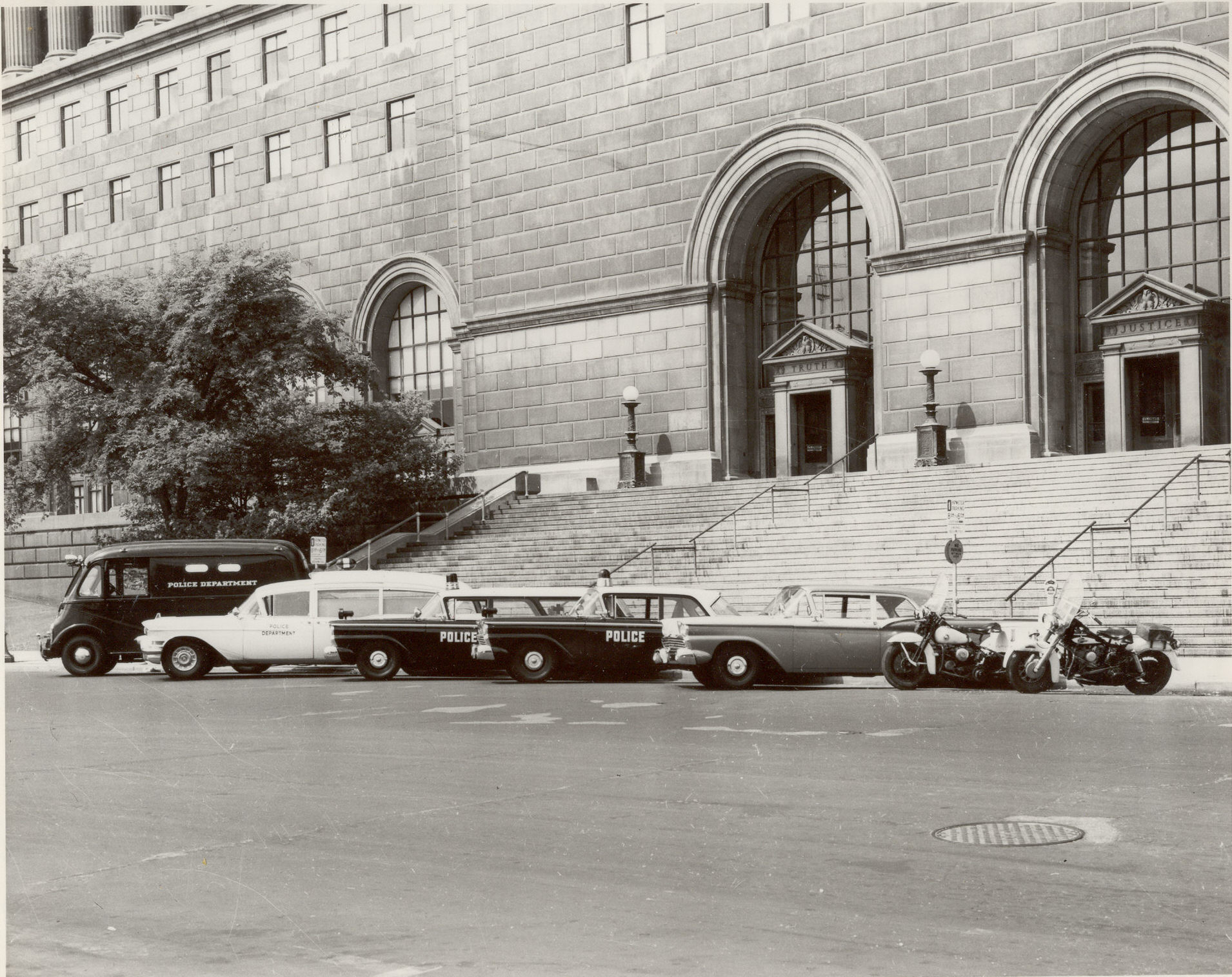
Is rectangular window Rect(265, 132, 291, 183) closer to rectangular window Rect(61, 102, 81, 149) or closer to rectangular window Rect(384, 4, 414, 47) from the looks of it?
rectangular window Rect(384, 4, 414, 47)

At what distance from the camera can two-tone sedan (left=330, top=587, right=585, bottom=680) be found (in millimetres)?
22359

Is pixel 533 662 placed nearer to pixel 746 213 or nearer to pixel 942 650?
pixel 942 650

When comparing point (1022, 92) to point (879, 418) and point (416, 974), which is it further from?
point (416, 974)

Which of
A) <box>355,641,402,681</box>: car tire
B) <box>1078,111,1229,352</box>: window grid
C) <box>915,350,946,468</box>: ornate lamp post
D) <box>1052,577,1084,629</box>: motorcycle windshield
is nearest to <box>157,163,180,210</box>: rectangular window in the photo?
<box>915,350,946,468</box>: ornate lamp post

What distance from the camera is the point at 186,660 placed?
24406 mm

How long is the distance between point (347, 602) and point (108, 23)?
45.6 meters

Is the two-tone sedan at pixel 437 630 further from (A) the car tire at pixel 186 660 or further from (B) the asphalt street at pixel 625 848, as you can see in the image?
(B) the asphalt street at pixel 625 848

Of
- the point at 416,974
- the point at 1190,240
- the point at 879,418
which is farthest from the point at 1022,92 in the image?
the point at 416,974

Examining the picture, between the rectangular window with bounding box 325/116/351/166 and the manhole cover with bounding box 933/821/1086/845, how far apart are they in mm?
47306

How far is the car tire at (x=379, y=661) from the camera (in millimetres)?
23000

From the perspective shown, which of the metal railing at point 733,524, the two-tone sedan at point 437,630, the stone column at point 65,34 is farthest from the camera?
the stone column at point 65,34

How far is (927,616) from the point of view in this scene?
18.9m

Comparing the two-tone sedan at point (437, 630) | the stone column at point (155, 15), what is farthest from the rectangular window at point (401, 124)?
the two-tone sedan at point (437, 630)

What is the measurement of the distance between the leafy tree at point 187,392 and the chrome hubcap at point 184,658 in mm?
11461
